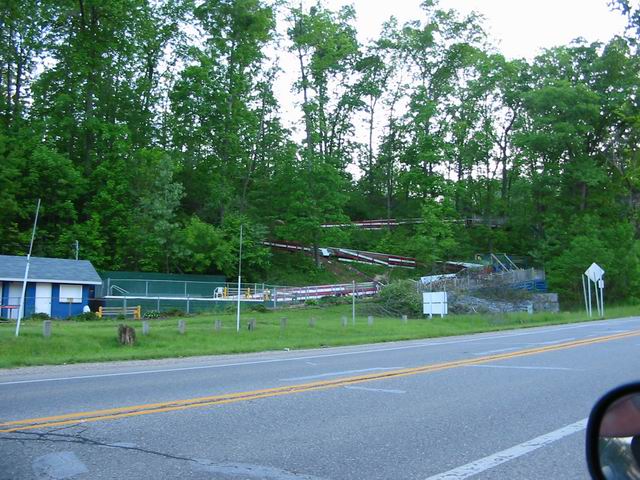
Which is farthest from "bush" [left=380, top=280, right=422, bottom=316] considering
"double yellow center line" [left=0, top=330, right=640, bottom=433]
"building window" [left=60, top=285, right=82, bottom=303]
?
"double yellow center line" [left=0, top=330, right=640, bottom=433]

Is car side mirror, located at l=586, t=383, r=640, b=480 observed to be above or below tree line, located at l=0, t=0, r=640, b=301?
below

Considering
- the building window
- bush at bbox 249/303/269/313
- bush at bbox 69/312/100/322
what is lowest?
bush at bbox 69/312/100/322

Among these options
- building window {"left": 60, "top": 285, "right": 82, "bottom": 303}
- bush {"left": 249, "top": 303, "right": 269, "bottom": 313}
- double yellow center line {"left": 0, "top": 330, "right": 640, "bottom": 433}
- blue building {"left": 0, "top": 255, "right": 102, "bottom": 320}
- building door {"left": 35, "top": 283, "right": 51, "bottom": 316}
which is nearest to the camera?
double yellow center line {"left": 0, "top": 330, "right": 640, "bottom": 433}

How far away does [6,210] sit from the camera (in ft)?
131

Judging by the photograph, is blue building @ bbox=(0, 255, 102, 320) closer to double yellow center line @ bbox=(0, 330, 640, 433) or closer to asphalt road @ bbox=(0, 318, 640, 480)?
asphalt road @ bbox=(0, 318, 640, 480)

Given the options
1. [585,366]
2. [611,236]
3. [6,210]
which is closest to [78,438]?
[585,366]

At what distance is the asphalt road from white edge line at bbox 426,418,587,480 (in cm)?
2

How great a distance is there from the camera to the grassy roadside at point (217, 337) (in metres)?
17.7

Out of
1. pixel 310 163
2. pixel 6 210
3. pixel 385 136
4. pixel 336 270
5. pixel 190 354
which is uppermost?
pixel 385 136

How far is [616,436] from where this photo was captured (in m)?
3.05

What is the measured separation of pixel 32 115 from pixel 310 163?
22.6 meters

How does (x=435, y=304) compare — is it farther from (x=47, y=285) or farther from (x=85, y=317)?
(x=47, y=285)

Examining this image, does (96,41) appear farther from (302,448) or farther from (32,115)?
(302,448)

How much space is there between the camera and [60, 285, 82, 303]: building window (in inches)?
1384
